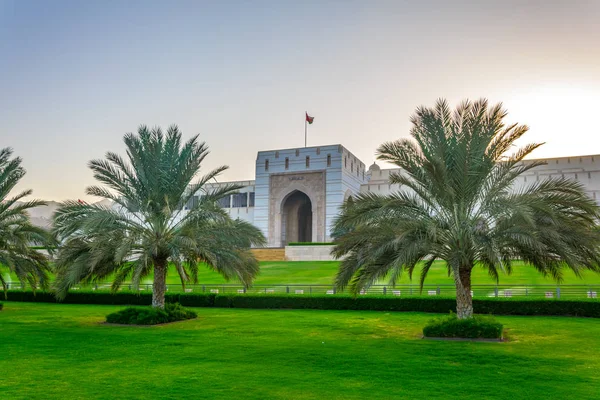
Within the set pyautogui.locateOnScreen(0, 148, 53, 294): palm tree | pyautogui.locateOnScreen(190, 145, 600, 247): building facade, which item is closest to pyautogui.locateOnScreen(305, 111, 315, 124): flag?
pyautogui.locateOnScreen(190, 145, 600, 247): building facade

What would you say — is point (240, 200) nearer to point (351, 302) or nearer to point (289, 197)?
point (289, 197)

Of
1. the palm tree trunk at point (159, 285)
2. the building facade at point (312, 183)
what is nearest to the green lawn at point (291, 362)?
the palm tree trunk at point (159, 285)

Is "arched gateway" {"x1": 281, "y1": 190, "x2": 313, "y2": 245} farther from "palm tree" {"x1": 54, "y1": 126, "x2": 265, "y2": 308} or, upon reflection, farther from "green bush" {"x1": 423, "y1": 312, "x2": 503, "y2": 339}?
"green bush" {"x1": 423, "y1": 312, "x2": 503, "y2": 339}

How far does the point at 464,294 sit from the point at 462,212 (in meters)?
1.91

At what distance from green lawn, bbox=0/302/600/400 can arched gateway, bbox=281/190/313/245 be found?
106ft

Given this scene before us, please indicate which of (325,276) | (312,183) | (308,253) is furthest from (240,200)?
(325,276)

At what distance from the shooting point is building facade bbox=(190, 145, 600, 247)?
143 feet

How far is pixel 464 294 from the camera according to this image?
11969 mm

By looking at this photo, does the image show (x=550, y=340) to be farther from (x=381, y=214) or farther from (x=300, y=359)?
(x=300, y=359)

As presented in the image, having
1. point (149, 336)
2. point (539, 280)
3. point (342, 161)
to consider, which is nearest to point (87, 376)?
point (149, 336)

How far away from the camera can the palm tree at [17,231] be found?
56.8 ft

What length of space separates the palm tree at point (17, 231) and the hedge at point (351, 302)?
525 cm

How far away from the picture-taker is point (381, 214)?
12125 mm

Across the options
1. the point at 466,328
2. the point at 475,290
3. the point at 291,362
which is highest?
the point at 475,290
